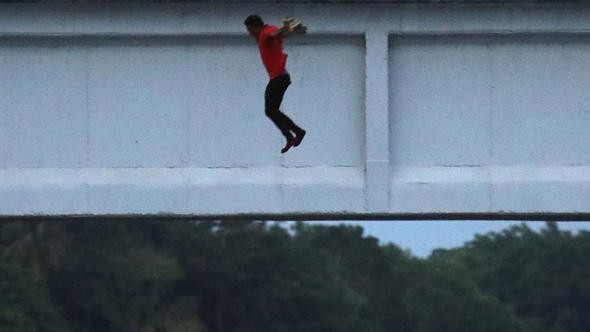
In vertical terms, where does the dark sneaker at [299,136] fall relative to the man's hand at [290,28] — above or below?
below

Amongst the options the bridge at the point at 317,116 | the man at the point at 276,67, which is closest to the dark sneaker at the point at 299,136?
the man at the point at 276,67

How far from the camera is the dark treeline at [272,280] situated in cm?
7406

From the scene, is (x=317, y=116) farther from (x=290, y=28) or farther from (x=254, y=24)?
(x=290, y=28)

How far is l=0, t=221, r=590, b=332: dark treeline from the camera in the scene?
7406cm

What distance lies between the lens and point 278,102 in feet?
53.9

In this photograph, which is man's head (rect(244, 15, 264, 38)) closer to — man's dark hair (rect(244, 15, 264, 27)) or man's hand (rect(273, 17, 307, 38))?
man's dark hair (rect(244, 15, 264, 27))

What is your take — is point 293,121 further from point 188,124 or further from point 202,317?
point 202,317

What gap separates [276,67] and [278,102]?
54 cm

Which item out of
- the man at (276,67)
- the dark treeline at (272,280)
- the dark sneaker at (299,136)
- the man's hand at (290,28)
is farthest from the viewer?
the dark treeline at (272,280)

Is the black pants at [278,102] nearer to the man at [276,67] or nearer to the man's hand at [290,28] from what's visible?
the man at [276,67]

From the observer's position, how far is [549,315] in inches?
3932

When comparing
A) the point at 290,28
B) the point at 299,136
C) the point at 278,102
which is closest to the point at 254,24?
the point at 290,28

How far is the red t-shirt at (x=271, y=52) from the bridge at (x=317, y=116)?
1381mm

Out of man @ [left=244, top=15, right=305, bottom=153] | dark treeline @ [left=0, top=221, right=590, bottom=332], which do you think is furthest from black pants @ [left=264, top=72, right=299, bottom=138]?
dark treeline @ [left=0, top=221, right=590, bottom=332]
